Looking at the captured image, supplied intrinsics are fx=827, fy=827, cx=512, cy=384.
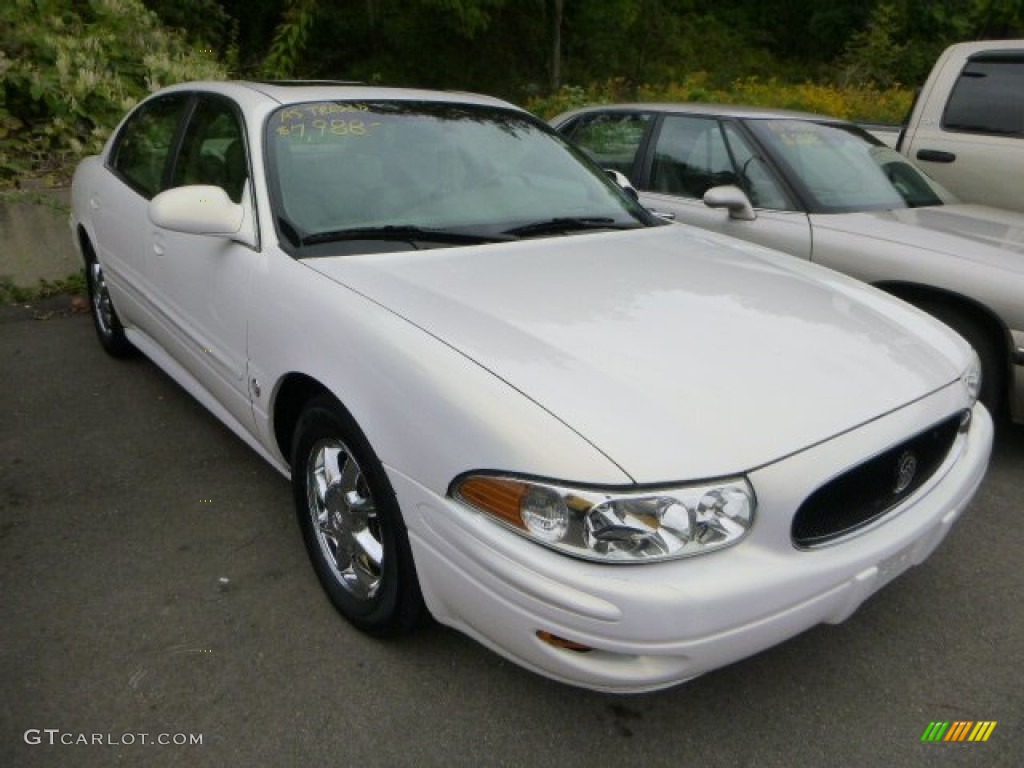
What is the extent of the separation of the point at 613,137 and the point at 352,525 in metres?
3.56

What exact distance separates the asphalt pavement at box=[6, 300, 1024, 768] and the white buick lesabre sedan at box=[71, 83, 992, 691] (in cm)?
24

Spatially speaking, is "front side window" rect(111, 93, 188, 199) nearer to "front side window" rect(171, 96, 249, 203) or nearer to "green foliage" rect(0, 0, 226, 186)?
"front side window" rect(171, 96, 249, 203)

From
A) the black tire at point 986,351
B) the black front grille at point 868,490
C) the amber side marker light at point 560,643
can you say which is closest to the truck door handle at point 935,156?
the black tire at point 986,351

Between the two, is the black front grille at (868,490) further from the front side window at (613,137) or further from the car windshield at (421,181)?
the front side window at (613,137)

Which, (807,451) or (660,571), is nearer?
(660,571)

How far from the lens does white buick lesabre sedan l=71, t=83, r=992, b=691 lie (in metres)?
1.78

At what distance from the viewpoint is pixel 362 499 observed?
2355 millimetres

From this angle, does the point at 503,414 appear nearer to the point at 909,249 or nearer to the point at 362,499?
the point at 362,499

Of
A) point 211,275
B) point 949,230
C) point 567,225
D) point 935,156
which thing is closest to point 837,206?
point 949,230

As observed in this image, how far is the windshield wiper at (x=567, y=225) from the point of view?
2.95 meters

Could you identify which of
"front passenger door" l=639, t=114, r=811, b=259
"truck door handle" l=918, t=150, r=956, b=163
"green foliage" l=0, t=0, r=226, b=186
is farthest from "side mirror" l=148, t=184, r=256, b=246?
A: "truck door handle" l=918, t=150, r=956, b=163

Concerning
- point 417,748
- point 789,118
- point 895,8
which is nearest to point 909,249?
point 789,118

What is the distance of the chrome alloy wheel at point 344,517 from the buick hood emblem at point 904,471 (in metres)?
1.37

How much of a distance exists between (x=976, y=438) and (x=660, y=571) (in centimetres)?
137
